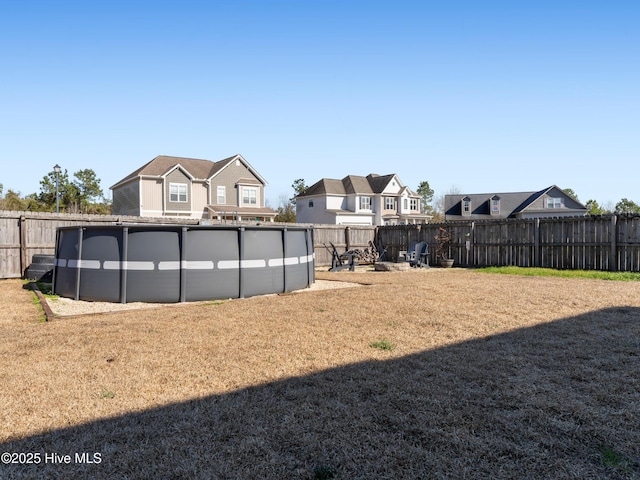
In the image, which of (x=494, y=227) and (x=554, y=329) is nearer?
(x=554, y=329)

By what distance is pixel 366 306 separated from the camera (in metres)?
7.70

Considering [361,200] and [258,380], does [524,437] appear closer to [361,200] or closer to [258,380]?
[258,380]

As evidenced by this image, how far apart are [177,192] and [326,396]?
33.5 metres

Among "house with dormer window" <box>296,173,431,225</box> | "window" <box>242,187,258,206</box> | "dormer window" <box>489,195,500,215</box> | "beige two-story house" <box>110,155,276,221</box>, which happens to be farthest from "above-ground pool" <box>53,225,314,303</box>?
"dormer window" <box>489,195,500,215</box>

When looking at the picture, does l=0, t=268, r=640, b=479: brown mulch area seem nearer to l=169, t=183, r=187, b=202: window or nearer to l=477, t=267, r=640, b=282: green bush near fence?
l=477, t=267, r=640, b=282: green bush near fence

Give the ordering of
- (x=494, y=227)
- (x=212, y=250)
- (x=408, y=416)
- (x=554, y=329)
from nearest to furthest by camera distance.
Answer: (x=408, y=416) → (x=554, y=329) → (x=212, y=250) → (x=494, y=227)

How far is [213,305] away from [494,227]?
12939 millimetres

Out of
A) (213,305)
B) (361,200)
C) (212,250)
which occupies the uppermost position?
(361,200)

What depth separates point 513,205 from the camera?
4834 centimetres

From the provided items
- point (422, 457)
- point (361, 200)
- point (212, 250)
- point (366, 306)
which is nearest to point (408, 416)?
point (422, 457)

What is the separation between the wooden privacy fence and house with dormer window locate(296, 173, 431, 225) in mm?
26211

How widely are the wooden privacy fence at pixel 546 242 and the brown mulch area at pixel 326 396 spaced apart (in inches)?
332

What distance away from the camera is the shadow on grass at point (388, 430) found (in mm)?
2414

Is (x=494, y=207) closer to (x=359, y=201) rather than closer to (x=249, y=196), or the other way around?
(x=359, y=201)
